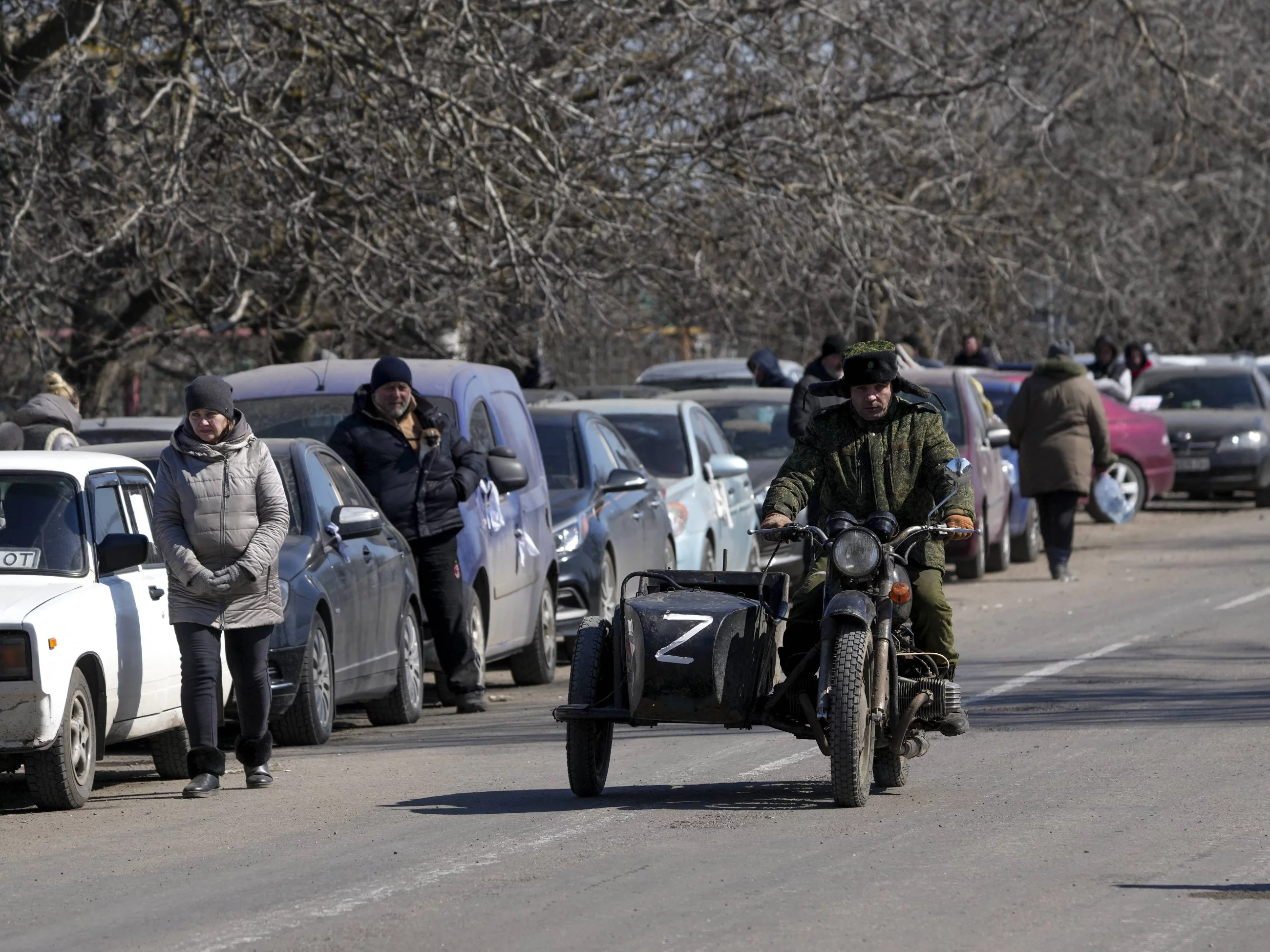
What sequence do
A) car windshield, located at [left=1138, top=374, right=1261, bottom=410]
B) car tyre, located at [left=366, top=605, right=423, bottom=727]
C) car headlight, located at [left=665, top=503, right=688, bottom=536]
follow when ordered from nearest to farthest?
car tyre, located at [left=366, top=605, right=423, bottom=727]
car headlight, located at [left=665, top=503, right=688, bottom=536]
car windshield, located at [left=1138, top=374, right=1261, bottom=410]

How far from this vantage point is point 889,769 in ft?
27.7

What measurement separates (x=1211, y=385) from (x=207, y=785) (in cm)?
2124

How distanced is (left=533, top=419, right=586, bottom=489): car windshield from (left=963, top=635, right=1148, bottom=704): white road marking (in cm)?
342

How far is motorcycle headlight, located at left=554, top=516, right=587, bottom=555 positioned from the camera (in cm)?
1411

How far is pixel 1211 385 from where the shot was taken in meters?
28.2

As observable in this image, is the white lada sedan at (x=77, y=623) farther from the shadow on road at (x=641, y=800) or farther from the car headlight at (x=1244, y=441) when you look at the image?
the car headlight at (x=1244, y=441)

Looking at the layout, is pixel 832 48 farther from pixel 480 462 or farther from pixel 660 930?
pixel 660 930

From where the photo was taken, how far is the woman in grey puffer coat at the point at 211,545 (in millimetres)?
8977

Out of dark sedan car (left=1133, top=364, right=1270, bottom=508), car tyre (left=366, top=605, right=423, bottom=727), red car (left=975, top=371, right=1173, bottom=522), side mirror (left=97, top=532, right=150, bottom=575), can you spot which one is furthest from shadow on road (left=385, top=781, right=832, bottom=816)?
dark sedan car (left=1133, top=364, right=1270, bottom=508)

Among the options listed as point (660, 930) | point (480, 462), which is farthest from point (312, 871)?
point (480, 462)

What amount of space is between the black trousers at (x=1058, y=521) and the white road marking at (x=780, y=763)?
9092 millimetres

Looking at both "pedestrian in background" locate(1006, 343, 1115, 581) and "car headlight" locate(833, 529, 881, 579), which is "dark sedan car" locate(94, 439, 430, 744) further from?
"pedestrian in background" locate(1006, 343, 1115, 581)

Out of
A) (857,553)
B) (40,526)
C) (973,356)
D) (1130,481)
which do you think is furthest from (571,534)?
(973,356)

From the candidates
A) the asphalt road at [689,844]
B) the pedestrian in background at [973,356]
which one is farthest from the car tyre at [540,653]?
the pedestrian in background at [973,356]
